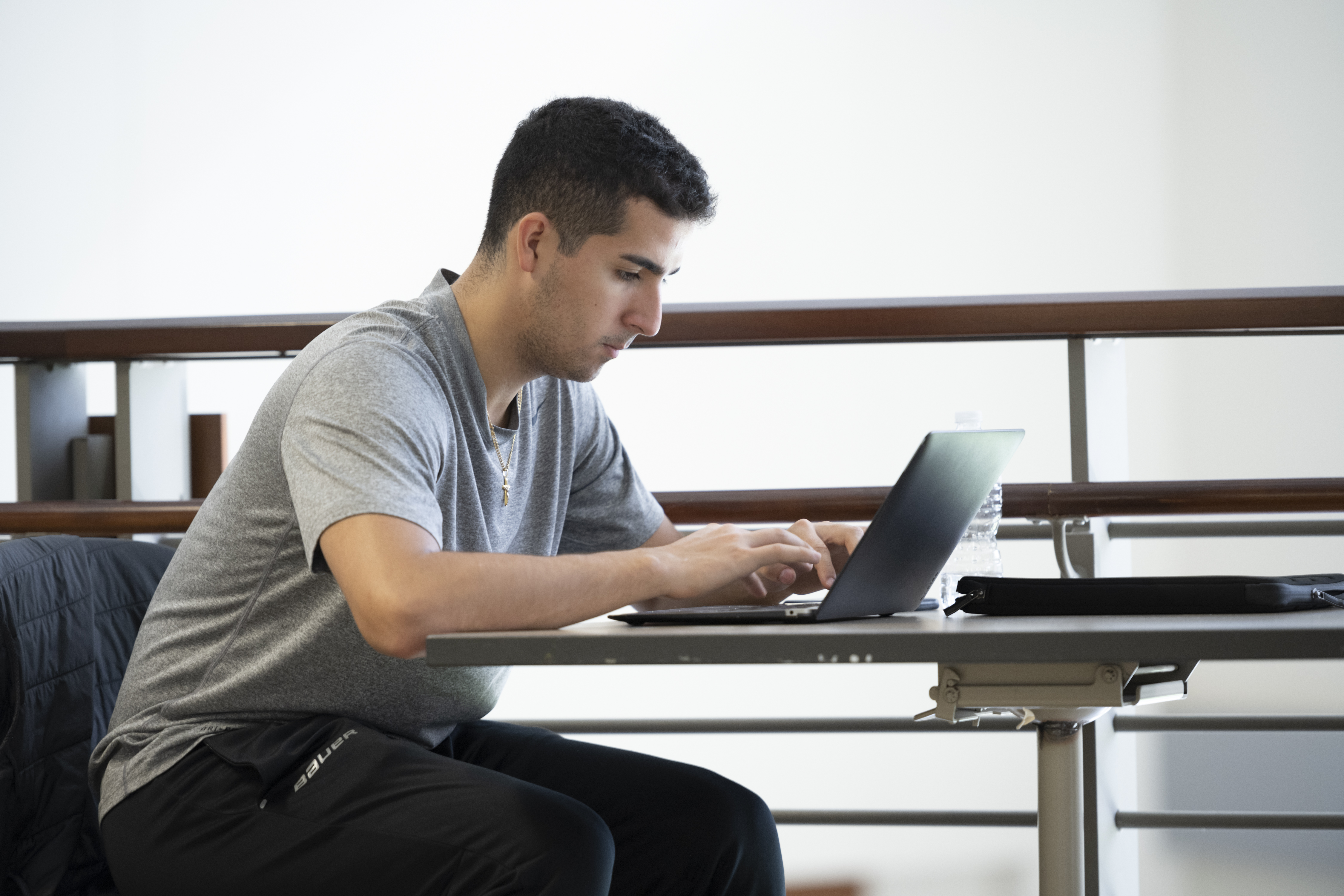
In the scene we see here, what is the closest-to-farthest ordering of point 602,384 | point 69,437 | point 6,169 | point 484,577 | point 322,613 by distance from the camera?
point 484,577, point 322,613, point 69,437, point 602,384, point 6,169

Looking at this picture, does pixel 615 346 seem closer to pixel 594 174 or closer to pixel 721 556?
pixel 594 174

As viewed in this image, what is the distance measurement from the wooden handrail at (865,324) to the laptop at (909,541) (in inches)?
17.7

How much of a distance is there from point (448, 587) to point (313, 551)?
140 millimetres

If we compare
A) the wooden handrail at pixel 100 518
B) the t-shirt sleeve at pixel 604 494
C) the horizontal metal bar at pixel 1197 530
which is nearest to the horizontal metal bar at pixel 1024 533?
the horizontal metal bar at pixel 1197 530

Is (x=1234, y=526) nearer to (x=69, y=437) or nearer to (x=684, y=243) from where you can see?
(x=684, y=243)

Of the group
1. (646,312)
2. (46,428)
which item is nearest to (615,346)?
(646,312)

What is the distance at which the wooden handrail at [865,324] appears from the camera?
1.41 metres

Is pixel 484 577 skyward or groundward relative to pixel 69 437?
groundward

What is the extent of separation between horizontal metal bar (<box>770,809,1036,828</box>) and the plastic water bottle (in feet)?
1.08

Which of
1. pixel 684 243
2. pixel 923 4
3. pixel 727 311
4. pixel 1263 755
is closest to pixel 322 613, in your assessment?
pixel 684 243

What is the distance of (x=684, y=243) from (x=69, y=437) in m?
1.03

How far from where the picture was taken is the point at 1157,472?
422cm

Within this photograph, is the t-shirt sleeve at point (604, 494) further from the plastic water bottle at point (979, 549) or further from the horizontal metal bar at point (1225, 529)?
the horizontal metal bar at point (1225, 529)

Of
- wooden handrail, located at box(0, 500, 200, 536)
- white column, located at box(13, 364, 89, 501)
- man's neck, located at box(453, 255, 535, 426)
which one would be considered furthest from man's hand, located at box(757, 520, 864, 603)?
white column, located at box(13, 364, 89, 501)
